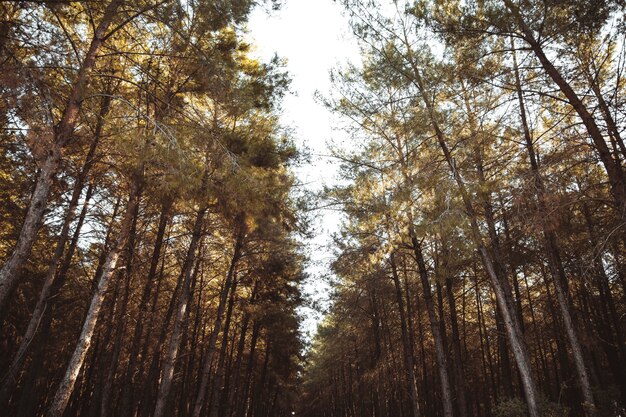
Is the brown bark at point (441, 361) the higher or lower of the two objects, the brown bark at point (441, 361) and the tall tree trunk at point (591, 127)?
the lower

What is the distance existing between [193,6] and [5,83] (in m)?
3.38

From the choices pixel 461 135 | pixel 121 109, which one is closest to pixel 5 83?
pixel 121 109

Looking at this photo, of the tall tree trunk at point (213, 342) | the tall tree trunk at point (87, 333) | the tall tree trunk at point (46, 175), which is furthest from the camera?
the tall tree trunk at point (213, 342)

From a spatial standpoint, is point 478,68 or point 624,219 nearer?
point 624,219

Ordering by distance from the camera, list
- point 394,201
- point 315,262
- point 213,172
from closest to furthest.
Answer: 1. point 213,172
2. point 394,201
3. point 315,262

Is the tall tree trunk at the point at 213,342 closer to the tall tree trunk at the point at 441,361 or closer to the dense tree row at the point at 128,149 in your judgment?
the dense tree row at the point at 128,149

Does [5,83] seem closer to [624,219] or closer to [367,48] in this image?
[367,48]

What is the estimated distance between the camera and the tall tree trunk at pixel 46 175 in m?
5.45

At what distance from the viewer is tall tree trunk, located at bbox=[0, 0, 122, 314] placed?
5.45 meters

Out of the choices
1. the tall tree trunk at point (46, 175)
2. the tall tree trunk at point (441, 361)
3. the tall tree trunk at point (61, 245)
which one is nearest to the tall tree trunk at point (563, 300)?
the tall tree trunk at point (441, 361)

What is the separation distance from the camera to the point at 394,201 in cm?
881

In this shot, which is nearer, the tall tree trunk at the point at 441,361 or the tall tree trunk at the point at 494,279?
the tall tree trunk at the point at 494,279

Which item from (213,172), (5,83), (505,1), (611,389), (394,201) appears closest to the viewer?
(5,83)

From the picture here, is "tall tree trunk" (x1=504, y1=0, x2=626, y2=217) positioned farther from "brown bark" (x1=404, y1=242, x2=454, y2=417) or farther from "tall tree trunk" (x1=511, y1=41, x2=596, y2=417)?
"brown bark" (x1=404, y1=242, x2=454, y2=417)
